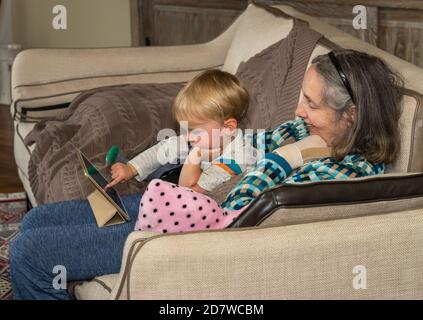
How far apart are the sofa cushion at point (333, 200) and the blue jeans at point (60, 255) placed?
0.44 m

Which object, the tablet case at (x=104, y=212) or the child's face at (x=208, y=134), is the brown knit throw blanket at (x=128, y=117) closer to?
the child's face at (x=208, y=134)

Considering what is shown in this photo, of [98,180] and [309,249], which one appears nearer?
[309,249]

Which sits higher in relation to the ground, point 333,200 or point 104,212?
point 333,200

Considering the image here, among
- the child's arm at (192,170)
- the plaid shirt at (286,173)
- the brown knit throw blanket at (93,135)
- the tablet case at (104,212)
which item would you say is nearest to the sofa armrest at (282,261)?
the plaid shirt at (286,173)

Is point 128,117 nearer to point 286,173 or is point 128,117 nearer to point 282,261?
point 286,173

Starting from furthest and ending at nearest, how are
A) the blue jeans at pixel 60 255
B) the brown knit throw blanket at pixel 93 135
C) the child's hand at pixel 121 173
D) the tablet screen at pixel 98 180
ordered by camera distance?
the brown knit throw blanket at pixel 93 135
the child's hand at pixel 121 173
the tablet screen at pixel 98 180
the blue jeans at pixel 60 255

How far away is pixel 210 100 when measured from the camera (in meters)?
2.09

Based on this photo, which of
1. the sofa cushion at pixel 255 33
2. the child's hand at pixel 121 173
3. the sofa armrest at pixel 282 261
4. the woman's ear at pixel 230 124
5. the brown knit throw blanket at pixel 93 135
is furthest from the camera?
the sofa cushion at pixel 255 33

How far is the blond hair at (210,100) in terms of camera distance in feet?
6.83

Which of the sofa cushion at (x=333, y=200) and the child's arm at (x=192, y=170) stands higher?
the sofa cushion at (x=333, y=200)

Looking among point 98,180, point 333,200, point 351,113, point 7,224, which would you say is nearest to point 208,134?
point 98,180

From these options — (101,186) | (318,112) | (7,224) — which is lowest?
(7,224)

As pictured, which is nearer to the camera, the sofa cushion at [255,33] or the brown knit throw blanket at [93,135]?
the brown knit throw blanket at [93,135]

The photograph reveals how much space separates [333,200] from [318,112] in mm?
354
